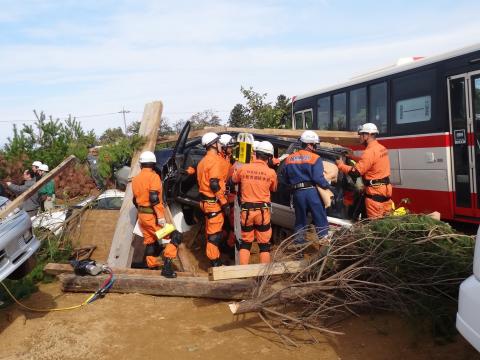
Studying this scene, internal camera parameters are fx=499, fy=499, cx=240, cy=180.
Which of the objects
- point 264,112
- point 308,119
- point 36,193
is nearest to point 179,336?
point 36,193

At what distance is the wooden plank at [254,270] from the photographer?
16.7 feet

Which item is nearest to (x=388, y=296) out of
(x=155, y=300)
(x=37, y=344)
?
(x=155, y=300)

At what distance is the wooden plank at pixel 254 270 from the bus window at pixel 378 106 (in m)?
4.93

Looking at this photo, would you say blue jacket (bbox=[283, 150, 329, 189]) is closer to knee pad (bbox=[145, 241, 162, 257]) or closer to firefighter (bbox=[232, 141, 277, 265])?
firefighter (bbox=[232, 141, 277, 265])

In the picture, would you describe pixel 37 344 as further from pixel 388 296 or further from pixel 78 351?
pixel 388 296

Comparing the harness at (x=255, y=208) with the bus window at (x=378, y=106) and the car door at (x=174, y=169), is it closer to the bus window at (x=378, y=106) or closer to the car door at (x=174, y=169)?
the car door at (x=174, y=169)

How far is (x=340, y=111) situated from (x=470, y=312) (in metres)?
8.84

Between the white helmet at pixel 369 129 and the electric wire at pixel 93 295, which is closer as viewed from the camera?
A: the electric wire at pixel 93 295

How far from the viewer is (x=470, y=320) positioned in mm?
2645

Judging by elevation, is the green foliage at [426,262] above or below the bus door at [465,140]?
below

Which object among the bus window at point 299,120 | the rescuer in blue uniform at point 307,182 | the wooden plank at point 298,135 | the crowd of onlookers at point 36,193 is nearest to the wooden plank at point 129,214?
the wooden plank at point 298,135

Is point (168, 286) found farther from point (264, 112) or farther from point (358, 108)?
point (264, 112)

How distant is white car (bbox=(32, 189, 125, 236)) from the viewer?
336 inches

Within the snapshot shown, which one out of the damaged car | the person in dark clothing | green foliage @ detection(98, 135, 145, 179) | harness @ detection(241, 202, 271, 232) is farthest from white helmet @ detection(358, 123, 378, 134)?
the person in dark clothing
